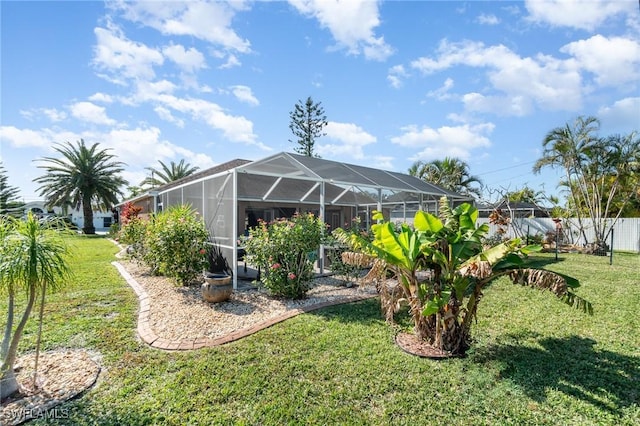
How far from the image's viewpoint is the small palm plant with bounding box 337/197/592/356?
13.3 feet

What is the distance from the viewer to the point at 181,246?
26.9 ft

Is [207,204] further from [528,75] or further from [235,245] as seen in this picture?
[528,75]

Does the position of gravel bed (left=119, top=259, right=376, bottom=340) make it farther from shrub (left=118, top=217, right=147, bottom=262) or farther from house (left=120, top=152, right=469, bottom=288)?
shrub (left=118, top=217, right=147, bottom=262)

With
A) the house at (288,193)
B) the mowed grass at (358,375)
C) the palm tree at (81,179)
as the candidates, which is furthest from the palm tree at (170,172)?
the mowed grass at (358,375)

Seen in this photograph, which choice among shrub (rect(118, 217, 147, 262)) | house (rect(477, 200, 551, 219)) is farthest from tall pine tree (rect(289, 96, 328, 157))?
shrub (rect(118, 217, 147, 262))

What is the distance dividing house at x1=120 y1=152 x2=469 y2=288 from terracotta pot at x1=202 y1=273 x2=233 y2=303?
3.78 ft

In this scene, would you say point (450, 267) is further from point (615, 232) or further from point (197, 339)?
point (615, 232)

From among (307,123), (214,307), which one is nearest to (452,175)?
(307,123)

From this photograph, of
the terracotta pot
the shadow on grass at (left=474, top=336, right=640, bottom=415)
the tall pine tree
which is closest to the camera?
the shadow on grass at (left=474, top=336, right=640, bottom=415)

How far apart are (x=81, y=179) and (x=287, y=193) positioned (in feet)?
84.3

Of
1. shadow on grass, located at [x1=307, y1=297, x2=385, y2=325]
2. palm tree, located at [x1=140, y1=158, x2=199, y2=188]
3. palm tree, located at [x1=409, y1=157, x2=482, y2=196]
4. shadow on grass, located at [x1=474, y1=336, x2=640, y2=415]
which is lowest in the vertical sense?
shadow on grass, located at [x1=474, y1=336, x2=640, y2=415]

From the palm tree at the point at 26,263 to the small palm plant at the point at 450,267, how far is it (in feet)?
12.9

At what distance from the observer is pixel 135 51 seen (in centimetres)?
824

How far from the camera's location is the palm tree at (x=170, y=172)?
3606cm
